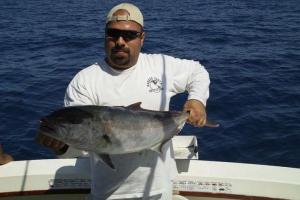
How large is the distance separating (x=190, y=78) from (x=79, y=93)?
2.98 feet

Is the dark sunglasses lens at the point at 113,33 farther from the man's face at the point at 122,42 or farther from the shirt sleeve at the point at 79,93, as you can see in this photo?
the shirt sleeve at the point at 79,93

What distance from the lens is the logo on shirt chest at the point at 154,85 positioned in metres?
3.85

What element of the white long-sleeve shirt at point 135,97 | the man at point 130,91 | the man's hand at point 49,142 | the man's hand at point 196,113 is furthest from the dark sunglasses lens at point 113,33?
the man's hand at point 49,142

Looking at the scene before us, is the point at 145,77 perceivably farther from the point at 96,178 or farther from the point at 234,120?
the point at 234,120

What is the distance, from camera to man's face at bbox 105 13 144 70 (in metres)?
→ 3.71

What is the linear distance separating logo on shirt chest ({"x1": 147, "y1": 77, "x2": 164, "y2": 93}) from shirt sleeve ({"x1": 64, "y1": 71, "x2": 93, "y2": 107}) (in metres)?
0.46

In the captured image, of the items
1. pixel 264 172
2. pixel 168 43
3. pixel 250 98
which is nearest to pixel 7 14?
pixel 168 43

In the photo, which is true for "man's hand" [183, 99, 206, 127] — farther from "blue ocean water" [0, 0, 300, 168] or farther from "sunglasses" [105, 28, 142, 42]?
"blue ocean water" [0, 0, 300, 168]

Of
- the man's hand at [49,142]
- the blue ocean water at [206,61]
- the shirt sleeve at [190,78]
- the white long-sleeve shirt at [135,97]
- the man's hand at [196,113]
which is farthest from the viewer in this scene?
the blue ocean water at [206,61]

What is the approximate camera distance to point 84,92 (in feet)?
12.3

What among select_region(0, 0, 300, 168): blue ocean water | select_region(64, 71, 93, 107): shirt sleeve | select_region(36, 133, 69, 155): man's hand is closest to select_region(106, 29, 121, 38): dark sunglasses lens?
select_region(64, 71, 93, 107): shirt sleeve

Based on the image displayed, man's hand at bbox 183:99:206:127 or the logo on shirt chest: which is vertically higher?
the logo on shirt chest

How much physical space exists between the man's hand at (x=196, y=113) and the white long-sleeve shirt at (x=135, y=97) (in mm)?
114

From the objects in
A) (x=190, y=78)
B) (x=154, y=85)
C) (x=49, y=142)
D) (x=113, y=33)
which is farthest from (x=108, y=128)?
(x=190, y=78)
